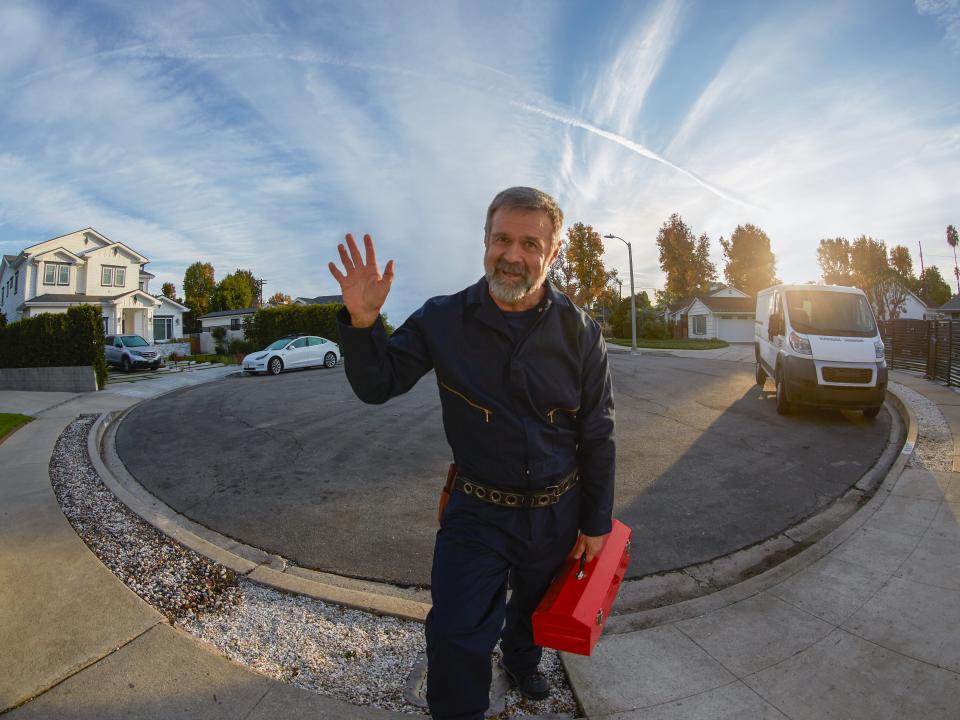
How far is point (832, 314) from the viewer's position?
8.88 meters

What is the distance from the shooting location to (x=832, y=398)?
26.9 feet

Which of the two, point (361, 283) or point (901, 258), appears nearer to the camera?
point (361, 283)

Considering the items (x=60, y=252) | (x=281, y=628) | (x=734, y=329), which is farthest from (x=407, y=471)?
(x=734, y=329)

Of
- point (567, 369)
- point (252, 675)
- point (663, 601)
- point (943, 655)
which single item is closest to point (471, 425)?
point (567, 369)

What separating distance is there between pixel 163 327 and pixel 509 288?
49.7m

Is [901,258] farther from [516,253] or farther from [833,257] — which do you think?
[516,253]

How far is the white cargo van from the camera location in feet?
26.5

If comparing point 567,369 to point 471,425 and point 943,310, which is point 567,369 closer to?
point 471,425

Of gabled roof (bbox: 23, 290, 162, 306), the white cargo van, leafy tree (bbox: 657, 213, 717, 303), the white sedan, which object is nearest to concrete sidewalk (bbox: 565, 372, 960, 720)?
the white cargo van

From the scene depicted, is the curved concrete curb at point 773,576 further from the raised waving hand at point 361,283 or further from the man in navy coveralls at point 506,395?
the raised waving hand at point 361,283

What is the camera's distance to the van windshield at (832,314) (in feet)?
28.1

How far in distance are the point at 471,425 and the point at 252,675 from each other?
1731mm

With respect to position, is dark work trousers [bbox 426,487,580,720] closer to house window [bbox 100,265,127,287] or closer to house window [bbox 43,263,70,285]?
house window [bbox 43,263,70,285]

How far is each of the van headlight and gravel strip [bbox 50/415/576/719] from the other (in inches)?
301
